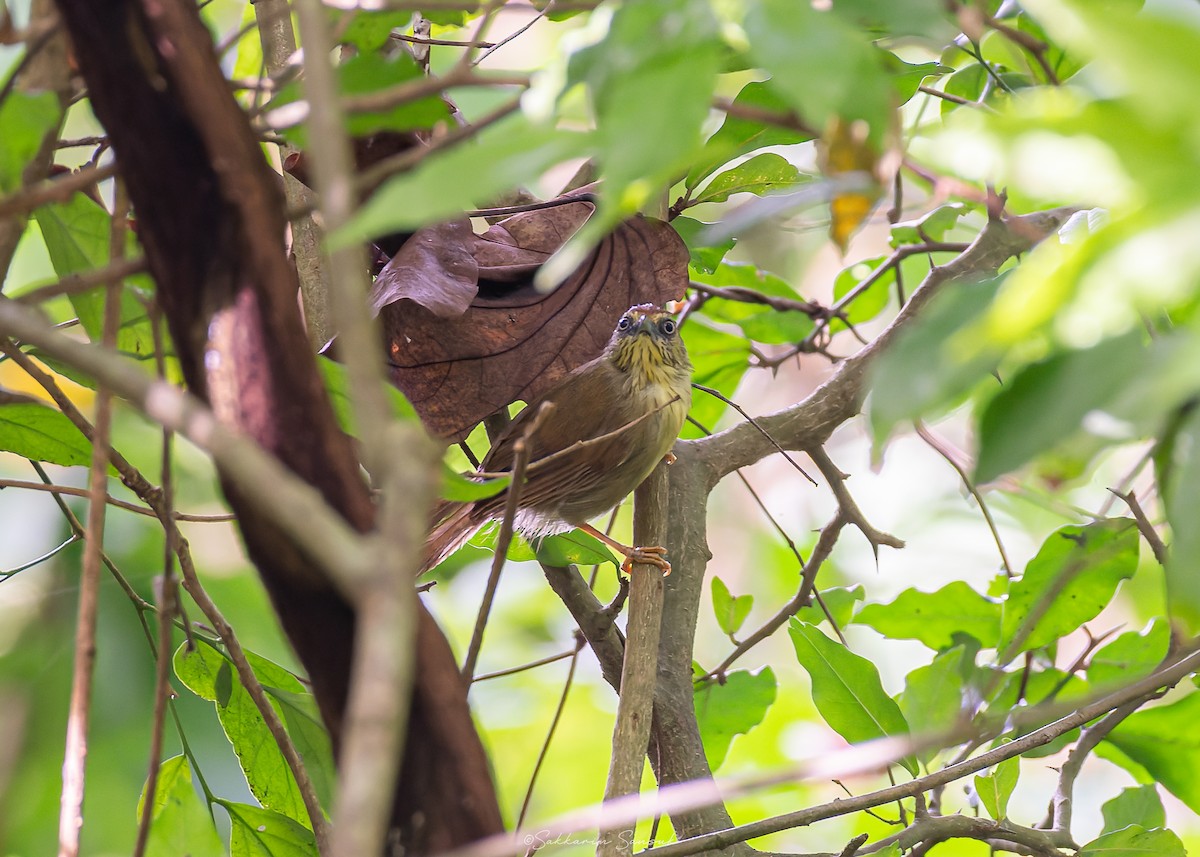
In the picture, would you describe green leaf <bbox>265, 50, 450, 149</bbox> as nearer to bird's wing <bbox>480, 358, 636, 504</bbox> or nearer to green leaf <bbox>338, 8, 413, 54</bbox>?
green leaf <bbox>338, 8, 413, 54</bbox>

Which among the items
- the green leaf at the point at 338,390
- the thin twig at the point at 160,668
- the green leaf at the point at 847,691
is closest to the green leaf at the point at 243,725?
the thin twig at the point at 160,668

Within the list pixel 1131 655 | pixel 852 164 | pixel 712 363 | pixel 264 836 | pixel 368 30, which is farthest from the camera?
pixel 712 363

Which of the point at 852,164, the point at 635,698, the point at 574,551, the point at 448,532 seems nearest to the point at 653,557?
the point at 574,551

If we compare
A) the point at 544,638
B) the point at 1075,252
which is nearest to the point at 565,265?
the point at 1075,252

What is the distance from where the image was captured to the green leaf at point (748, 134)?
122 cm

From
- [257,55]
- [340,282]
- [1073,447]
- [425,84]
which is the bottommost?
[1073,447]

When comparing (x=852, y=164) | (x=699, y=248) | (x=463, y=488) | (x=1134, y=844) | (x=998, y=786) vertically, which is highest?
(x=699, y=248)

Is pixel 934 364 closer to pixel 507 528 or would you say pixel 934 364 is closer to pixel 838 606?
pixel 507 528

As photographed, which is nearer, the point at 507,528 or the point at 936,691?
the point at 507,528

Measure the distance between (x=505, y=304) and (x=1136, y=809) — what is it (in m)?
1.21

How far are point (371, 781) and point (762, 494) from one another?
4295 millimetres

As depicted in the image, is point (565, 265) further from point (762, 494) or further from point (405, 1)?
point (762, 494)

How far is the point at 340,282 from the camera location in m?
0.50

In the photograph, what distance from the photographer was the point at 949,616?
1785 mm
